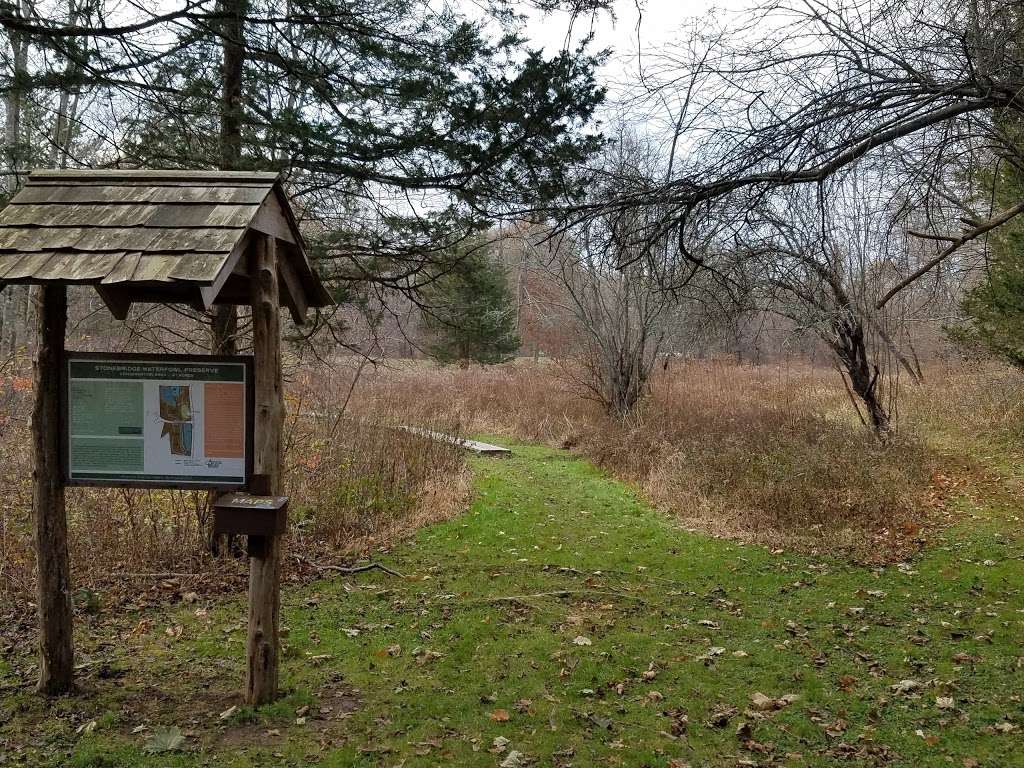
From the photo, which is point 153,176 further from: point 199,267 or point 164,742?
point 164,742

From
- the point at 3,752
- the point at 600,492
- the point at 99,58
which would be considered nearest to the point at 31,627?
the point at 3,752

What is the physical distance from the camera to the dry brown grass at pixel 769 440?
866 cm

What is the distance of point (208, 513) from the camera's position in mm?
7332

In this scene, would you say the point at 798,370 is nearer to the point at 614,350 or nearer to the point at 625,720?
the point at 614,350

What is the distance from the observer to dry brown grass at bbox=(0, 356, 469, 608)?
259 inches

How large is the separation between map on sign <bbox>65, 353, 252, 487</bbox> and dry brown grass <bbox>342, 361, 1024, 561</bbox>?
6.20 meters

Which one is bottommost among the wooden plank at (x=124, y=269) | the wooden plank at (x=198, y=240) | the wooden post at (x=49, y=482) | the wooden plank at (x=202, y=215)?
the wooden post at (x=49, y=482)

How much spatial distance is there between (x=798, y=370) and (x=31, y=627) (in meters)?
25.4

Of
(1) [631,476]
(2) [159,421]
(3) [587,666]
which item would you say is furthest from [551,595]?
(1) [631,476]

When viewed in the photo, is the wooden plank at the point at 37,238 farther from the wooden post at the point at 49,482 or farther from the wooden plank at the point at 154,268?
the wooden plank at the point at 154,268

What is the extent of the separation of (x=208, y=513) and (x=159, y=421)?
3563mm

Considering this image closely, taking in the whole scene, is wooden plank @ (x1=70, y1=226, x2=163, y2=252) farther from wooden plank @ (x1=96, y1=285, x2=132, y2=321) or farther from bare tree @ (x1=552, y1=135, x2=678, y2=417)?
bare tree @ (x1=552, y1=135, x2=678, y2=417)

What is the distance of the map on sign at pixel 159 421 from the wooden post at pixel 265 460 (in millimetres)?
102

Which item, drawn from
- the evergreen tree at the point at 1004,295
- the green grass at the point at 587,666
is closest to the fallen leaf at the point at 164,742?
the green grass at the point at 587,666
